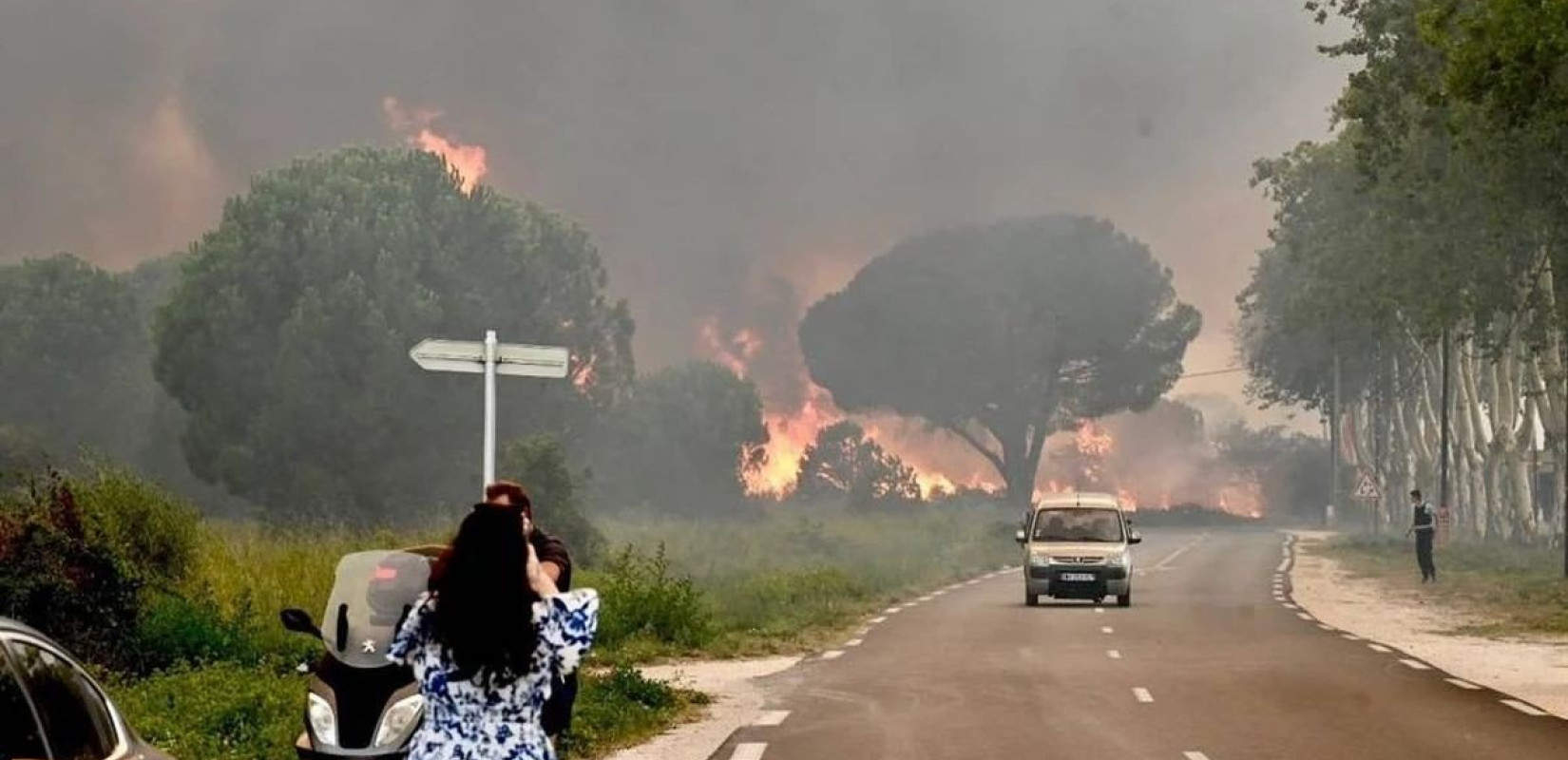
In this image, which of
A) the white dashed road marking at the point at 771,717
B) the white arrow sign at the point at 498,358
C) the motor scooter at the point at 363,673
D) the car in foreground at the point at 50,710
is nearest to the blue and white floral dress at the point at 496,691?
the car in foreground at the point at 50,710

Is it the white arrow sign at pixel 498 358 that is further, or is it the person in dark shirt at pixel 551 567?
the white arrow sign at pixel 498 358

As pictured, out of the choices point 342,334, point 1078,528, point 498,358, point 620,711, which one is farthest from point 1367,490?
point 498,358

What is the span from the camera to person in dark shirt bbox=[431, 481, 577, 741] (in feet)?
26.6

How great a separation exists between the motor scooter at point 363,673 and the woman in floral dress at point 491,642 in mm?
3412

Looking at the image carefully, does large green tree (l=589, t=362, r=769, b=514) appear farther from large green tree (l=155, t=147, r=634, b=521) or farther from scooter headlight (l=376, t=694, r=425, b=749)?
scooter headlight (l=376, t=694, r=425, b=749)

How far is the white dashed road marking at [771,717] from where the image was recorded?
17.9 m

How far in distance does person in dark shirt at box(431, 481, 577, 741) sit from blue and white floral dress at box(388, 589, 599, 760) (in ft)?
0.54

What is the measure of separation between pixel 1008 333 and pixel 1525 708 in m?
95.3

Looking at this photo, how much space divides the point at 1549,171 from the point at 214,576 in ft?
89.5

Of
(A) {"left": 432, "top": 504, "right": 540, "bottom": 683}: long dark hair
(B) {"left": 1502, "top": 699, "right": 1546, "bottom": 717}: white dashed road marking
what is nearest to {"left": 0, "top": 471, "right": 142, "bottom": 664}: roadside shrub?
(B) {"left": 1502, "top": 699, "right": 1546, "bottom": 717}: white dashed road marking

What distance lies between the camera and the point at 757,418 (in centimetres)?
12144

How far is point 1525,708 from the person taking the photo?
19094 mm

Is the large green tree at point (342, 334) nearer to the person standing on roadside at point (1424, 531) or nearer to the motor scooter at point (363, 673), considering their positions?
the person standing on roadside at point (1424, 531)

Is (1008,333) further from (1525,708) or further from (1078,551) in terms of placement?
(1525,708)
